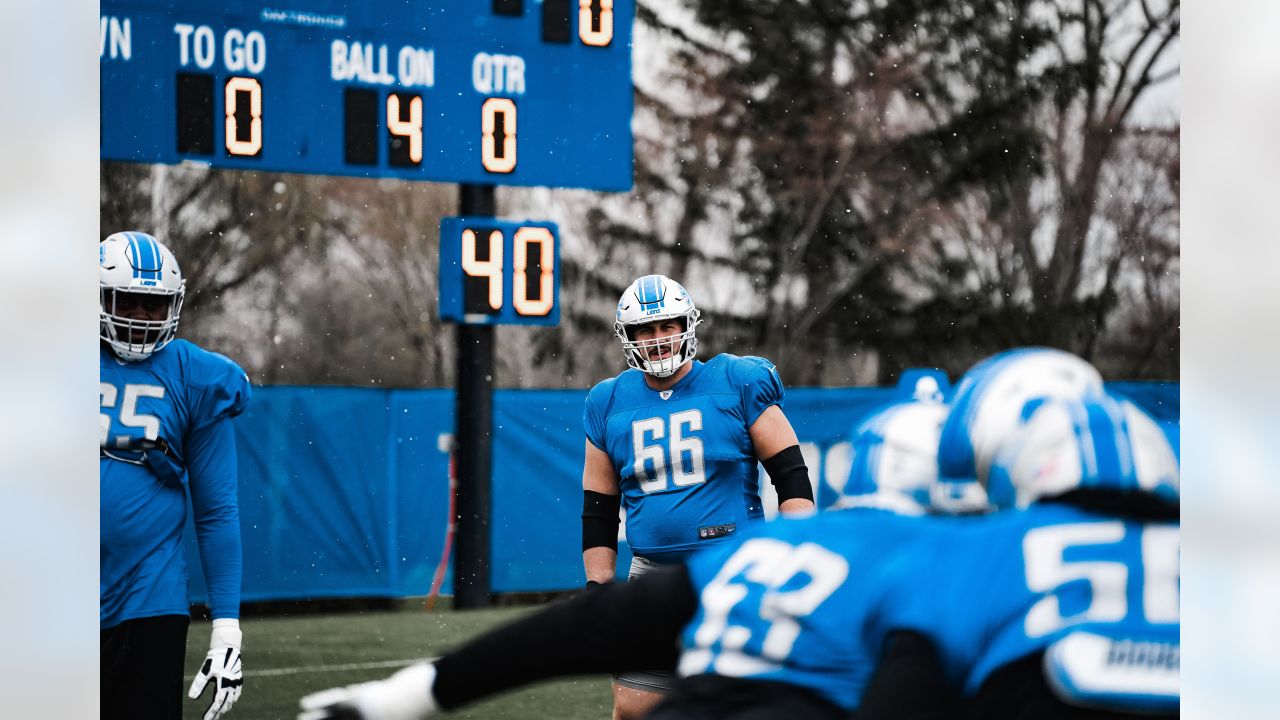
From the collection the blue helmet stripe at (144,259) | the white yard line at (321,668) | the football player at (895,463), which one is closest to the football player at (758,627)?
the football player at (895,463)

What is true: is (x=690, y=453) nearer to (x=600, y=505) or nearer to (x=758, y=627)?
(x=600, y=505)

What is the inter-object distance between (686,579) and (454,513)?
748 centimetres

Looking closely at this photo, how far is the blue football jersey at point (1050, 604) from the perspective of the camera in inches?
61.4

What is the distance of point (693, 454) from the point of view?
3.89 meters

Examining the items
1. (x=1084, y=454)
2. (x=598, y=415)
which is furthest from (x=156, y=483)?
(x=1084, y=454)

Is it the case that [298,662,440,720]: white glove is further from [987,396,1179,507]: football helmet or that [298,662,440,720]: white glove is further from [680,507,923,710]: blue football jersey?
[987,396,1179,507]: football helmet

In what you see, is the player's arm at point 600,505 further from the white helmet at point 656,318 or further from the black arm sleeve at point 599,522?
the white helmet at point 656,318

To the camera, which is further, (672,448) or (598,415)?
(598,415)

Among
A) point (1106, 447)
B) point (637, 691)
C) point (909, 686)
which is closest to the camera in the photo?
point (909, 686)

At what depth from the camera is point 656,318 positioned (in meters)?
4.01

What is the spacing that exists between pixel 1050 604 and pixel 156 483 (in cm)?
228

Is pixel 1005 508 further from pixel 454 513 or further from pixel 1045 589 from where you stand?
pixel 454 513

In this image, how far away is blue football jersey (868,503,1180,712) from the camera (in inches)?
61.4

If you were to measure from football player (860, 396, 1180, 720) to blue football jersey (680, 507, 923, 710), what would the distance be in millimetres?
39
